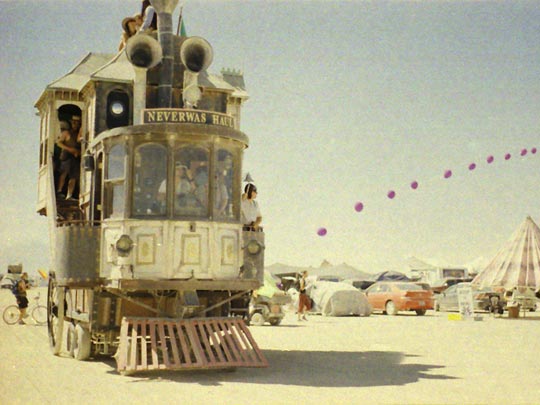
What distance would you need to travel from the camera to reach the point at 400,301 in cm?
3275

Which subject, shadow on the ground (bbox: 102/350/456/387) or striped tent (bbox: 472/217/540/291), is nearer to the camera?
shadow on the ground (bbox: 102/350/456/387)

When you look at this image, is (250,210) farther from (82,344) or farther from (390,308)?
(390,308)

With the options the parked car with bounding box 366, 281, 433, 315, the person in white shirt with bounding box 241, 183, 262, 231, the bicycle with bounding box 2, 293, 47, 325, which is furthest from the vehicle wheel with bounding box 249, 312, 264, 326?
the person in white shirt with bounding box 241, 183, 262, 231

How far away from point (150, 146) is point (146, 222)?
127 centimetres

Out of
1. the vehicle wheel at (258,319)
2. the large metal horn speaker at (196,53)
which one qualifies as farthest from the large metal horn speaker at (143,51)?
the vehicle wheel at (258,319)

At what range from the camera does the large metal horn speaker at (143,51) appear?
12094 millimetres

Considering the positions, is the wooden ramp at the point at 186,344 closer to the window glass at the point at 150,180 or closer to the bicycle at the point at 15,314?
the window glass at the point at 150,180

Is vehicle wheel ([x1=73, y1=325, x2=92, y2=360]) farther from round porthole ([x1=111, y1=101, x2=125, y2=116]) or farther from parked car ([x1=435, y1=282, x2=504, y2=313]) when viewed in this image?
parked car ([x1=435, y1=282, x2=504, y2=313])

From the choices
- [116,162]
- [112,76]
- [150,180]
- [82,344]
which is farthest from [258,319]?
[150,180]

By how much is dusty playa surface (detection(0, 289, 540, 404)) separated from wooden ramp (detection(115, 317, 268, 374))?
8.9 inches

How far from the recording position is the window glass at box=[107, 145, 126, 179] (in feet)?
38.4

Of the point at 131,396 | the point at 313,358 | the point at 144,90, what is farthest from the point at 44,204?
the point at 131,396

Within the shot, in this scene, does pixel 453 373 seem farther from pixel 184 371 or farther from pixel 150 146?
pixel 150 146

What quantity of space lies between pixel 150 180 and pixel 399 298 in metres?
23.3
